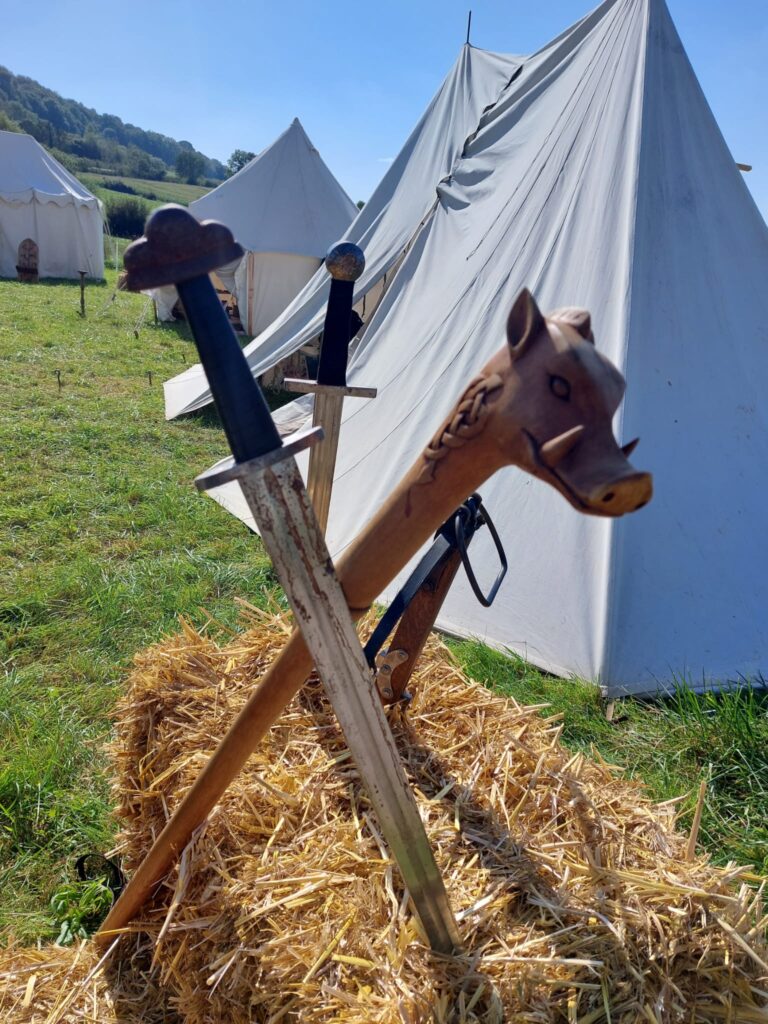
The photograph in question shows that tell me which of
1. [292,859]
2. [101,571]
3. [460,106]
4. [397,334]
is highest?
[460,106]

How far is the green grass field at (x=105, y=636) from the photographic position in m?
2.08

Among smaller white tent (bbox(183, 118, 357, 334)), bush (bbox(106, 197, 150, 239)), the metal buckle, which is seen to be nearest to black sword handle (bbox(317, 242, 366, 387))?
the metal buckle

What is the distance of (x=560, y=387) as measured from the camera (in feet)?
2.52

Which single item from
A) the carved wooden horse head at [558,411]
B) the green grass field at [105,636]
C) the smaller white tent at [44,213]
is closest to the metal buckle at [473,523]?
the carved wooden horse head at [558,411]

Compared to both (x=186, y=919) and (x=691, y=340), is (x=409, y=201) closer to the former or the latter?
(x=691, y=340)

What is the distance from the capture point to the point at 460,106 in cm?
507

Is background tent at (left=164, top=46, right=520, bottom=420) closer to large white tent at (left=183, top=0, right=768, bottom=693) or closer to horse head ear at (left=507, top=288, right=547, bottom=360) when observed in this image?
large white tent at (left=183, top=0, right=768, bottom=693)

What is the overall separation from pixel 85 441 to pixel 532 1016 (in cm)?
580

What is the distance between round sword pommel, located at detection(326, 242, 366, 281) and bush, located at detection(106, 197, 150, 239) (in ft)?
96.7

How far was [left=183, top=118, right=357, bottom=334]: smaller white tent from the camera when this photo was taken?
10.5 metres

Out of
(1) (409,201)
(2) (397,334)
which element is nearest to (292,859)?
(2) (397,334)

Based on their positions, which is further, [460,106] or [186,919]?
[460,106]

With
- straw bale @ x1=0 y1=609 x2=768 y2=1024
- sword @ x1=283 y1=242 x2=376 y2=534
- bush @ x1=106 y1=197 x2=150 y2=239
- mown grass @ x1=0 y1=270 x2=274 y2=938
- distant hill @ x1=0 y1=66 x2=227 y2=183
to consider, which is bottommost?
mown grass @ x1=0 y1=270 x2=274 y2=938

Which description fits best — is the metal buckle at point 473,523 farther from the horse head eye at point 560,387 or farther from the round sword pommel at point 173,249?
the round sword pommel at point 173,249
